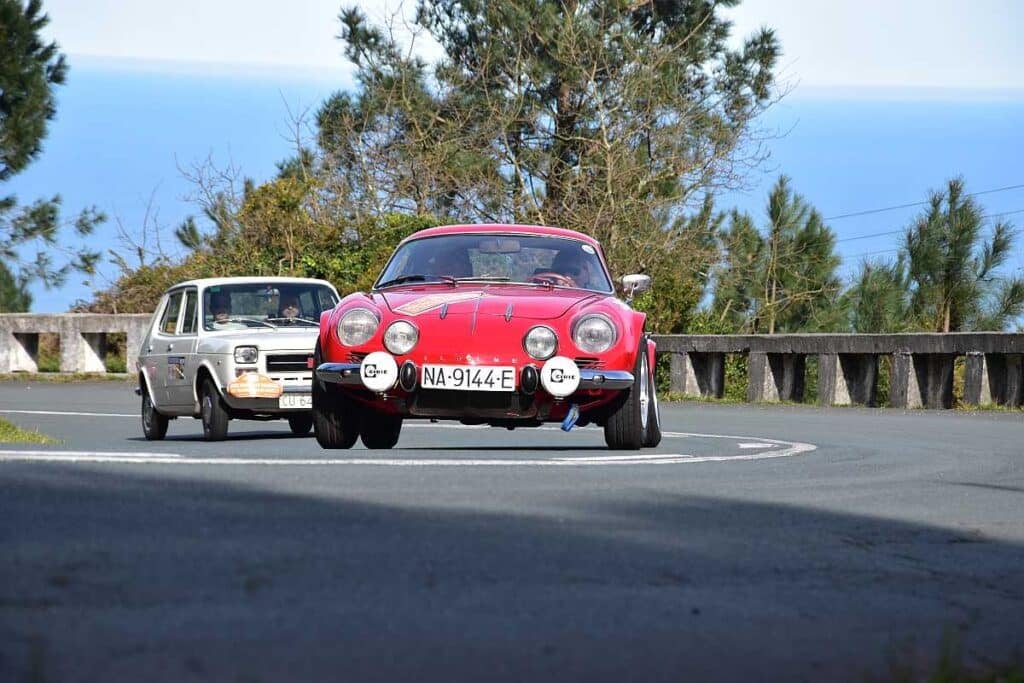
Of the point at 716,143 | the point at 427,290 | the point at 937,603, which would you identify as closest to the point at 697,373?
the point at 716,143

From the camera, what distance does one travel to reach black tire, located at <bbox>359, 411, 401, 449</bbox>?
11188 millimetres

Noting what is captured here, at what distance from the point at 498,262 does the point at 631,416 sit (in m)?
1.52

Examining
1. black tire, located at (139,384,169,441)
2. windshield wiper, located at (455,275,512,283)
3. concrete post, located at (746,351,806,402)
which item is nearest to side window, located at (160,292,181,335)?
black tire, located at (139,384,169,441)

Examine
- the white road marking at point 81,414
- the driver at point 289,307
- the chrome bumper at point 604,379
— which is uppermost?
the driver at point 289,307

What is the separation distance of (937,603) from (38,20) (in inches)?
1406

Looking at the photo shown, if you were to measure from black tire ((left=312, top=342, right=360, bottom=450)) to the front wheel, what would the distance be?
64.6 inches

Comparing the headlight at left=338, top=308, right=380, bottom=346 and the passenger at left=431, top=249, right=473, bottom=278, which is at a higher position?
the passenger at left=431, top=249, right=473, bottom=278

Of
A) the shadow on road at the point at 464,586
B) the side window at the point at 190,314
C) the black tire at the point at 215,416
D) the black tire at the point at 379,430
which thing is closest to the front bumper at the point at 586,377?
the black tire at the point at 379,430

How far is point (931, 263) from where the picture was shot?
33.5 meters

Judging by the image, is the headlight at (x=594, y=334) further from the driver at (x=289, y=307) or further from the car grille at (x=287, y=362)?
the driver at (x=289, y=307)

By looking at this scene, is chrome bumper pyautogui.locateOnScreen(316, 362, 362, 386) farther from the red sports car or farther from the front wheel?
the front wheel

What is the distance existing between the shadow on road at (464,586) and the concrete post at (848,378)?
58.5 ft

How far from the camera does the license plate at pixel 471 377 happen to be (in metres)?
9.87

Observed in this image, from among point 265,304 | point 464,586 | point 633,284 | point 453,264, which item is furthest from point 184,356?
point 464,586
